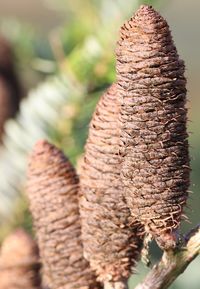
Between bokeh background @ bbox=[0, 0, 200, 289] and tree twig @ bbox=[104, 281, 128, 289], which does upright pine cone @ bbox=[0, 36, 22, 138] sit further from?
tree twig @ bbox=[104, 281, 128, 289]

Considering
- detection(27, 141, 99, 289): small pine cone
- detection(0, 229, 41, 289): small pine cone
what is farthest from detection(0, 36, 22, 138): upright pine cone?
detection(27, 141, 99, 289): small pine cone

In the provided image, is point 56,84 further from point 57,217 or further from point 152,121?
point 152,121

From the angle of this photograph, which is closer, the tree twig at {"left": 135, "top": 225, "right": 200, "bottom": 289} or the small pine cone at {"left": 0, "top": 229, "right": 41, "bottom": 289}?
the tree twig at {"left": 135, "top": 225, "right": 200, "bottom": 289}

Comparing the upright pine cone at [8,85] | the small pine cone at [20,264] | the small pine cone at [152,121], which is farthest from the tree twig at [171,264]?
the upright pine cone at [8,85]

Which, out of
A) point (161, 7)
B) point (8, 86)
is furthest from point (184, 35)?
point (161, 7)

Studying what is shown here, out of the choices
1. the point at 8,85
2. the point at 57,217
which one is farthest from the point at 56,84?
the point at 57,217

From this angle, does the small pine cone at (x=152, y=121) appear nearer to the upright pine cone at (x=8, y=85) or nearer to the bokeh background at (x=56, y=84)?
the bokeh background at (x=56, y=84)
